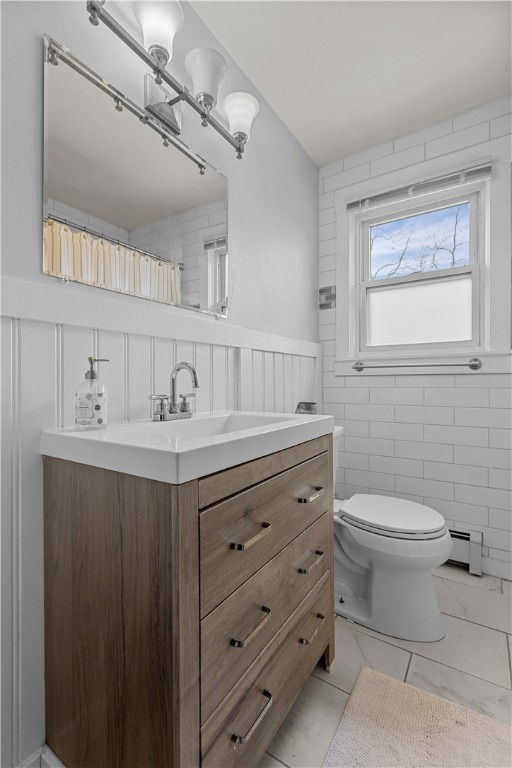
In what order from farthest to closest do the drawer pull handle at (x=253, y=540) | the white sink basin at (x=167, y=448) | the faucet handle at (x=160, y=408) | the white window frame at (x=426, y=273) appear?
1. the white window frame at (x=426, y=273)
2. the faucet handle at (x=160, y=408)
3. the drawer pull handle at (x=253, y=540)
4. the white sink basin at (x=167, y=448)

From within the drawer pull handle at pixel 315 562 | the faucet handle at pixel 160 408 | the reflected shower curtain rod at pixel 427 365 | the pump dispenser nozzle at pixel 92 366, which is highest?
the reflected shower curtain rod at pixel 427 365

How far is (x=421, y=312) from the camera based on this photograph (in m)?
2.39

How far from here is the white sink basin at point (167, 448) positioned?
2.30 feet

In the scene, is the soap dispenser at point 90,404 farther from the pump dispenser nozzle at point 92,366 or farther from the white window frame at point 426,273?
the white window frame at point 426,273

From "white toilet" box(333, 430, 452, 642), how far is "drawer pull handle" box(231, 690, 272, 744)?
78cm

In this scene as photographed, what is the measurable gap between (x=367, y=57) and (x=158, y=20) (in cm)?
112

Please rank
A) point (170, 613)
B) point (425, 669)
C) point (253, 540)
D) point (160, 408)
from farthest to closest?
point (425, 669) < point (160, 408) < point (253, 540) < point (170, 613)

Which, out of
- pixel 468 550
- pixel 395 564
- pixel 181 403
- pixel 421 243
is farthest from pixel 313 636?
pixel 421 243

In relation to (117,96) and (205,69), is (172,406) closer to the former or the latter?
(117,96)

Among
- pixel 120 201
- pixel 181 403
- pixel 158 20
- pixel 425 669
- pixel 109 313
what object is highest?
pixel 158 20

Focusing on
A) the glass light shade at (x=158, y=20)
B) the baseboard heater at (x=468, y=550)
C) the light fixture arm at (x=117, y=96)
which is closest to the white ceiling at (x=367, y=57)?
the glass light shade at (x=158, y=20)

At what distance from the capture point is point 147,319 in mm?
1302

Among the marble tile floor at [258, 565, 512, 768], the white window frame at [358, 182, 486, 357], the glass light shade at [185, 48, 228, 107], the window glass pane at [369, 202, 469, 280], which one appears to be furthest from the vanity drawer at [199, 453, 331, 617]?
the window glass pane at [369, 202, 469, 280]

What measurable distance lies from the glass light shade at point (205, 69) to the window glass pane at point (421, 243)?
1.51 m
